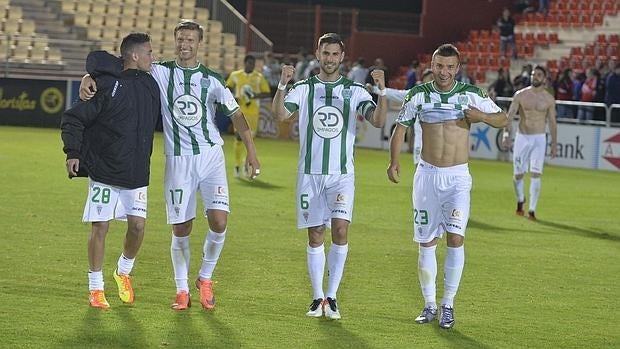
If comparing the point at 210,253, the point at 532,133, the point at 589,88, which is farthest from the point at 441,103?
the point at 589,88

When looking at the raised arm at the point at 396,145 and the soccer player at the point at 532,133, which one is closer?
the raised arm at the point at 396,145

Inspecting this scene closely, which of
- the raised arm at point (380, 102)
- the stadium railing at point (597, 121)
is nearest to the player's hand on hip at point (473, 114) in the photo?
the raised arm at point (380, 102)

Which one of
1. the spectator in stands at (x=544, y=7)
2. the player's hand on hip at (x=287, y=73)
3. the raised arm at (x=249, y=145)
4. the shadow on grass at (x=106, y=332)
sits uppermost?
the spectator in stands at (x=544, y=7)

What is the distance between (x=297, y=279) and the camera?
475 inches

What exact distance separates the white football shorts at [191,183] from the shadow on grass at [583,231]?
7876 millimetres

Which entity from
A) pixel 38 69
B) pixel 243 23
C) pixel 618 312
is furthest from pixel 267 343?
pixel 243 23

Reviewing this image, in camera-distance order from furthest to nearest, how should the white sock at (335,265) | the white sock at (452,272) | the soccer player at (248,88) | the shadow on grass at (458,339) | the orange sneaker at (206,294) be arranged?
the soccer player at (248,88) → the orange sneaker at (206,294) → the white sock at (335,265) → the white sock at (452,272) → the shadow on grass at (458,339)

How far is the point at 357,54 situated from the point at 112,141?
30.1 m

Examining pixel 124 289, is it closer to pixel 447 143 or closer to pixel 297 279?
pixel 297 279

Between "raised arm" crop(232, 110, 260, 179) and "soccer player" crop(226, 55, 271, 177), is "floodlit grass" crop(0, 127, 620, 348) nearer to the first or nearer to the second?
"raised arm" crop(232, 110, 260, 179)

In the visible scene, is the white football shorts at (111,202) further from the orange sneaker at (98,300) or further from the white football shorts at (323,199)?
the white football shorts at (323,199)

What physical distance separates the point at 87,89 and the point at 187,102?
78cm

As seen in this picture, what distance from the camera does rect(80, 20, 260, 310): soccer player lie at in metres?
10.0

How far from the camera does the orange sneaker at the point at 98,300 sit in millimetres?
10008
